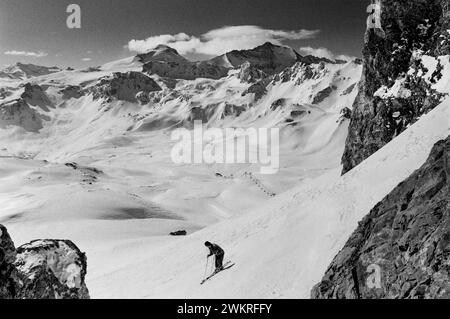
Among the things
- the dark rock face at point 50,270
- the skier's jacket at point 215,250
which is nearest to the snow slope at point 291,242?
the skier's jacket at point 215,250

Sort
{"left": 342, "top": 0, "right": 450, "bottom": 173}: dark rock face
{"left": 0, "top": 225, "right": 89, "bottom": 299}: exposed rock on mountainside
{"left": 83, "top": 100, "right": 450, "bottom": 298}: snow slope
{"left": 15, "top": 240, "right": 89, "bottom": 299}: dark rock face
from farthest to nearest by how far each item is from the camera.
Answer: {"left": 342, "top": 0, "right": 450, "bottom": 173}: dark rock face → {"left": 83, "top": 100, "right": 450, "bottom": 298}: snow slope → {"left": 15, "top": 240, "right": 89, "bottom": 299}: dark rock face → {"left": 0, "top": 225, "right": 89, "bottom": 299}: exposed rock on mountainside

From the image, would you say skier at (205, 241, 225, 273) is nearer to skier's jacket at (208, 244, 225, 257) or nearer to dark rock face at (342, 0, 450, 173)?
skier's jacket at (208, 244, 225, 257)

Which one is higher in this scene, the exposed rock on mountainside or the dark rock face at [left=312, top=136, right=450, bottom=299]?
the dark rock face at [left=312, top=136, right=450, bottom=299]

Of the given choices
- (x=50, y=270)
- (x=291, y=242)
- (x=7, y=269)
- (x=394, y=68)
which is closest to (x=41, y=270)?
(x=50, y=270)

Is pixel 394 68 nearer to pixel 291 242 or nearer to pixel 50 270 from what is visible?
pixel 291 242

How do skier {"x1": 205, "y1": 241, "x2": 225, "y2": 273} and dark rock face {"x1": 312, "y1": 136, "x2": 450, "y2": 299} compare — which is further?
skier {"x1": 205, "y1": 241, "x2": 225, "y2": 273}

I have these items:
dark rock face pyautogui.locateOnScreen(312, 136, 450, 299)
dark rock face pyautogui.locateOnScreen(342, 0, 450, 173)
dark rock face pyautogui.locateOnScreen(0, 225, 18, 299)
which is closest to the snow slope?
dark rock face pyautogui.locateOnScreen(312, 136, 450, 299)

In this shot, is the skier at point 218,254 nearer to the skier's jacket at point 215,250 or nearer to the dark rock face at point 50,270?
the skier's jacket at point 215,250

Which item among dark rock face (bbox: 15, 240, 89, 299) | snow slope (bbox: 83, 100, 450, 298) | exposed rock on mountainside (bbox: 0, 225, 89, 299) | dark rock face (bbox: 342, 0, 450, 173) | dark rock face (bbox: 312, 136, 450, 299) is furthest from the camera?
dark rock face (bbox: 342, 0, 450, 173)
